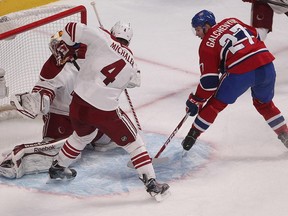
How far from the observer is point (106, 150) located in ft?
11.2

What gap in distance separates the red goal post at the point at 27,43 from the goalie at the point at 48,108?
30 cm

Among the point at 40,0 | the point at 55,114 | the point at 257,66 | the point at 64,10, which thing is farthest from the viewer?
the point at 40,0

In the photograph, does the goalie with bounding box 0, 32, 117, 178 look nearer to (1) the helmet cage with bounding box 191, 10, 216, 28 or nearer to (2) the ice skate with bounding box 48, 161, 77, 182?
(2) the ice skate with bounding box 48, 161, 77, 182

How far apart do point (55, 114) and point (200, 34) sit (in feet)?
2.47

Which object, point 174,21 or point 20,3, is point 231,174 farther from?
point 20,3

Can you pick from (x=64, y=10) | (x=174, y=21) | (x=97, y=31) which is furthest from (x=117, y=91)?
(x=174, y=21)

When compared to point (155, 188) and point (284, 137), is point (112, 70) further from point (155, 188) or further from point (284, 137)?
point (284, 137)

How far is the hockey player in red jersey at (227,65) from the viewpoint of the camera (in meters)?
3.09

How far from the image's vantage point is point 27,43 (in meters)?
3.98

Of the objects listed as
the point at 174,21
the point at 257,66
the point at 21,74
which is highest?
the point at 257,66

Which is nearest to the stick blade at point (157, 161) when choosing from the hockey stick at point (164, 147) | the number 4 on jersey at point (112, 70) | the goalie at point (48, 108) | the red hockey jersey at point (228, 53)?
the hockey stick at point (164, 147)

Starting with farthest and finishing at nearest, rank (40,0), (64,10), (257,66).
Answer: (40,0) → (64,10) → (257,66)

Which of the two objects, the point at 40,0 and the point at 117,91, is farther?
the point at 40,0

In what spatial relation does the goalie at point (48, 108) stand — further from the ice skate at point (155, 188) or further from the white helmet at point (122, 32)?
the ice skate at point (155, 188)
